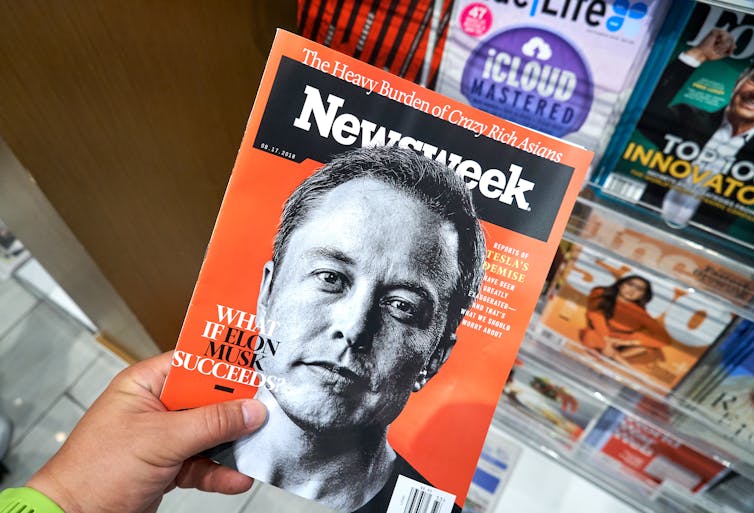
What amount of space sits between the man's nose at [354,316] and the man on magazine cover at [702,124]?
0.51 metres

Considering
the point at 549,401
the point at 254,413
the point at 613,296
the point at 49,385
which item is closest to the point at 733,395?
the point at 613,296

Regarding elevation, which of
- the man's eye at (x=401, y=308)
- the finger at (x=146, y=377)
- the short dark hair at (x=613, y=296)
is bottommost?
the finger at (x=146, y=377)

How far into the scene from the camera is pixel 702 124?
28.9 inches

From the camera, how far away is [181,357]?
720 millimetres

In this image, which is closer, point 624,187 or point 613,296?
point 624,187

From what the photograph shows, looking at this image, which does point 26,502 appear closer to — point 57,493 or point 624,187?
point 57,493

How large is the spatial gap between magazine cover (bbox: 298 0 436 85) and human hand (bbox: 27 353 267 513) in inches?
25.1

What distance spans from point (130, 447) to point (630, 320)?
3.04ft

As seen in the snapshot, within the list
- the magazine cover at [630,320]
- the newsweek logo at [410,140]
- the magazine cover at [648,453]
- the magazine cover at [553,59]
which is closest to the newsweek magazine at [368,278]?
the newsweek logo at [410,140]

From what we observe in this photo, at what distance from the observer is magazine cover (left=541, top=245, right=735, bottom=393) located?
0.93 metres

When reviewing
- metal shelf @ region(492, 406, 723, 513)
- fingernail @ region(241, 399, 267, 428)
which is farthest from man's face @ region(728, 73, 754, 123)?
metal shelf @ region(492, 406, 723, 513)

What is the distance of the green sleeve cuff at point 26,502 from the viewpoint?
0.68 metres

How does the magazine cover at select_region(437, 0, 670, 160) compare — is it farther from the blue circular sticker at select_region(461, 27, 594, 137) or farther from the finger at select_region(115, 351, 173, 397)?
the finger at select_region(115, 351, 173, 397)

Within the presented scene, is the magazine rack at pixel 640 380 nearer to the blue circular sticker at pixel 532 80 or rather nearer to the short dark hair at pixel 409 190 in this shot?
the blue circular sticker at pixel 532 80
